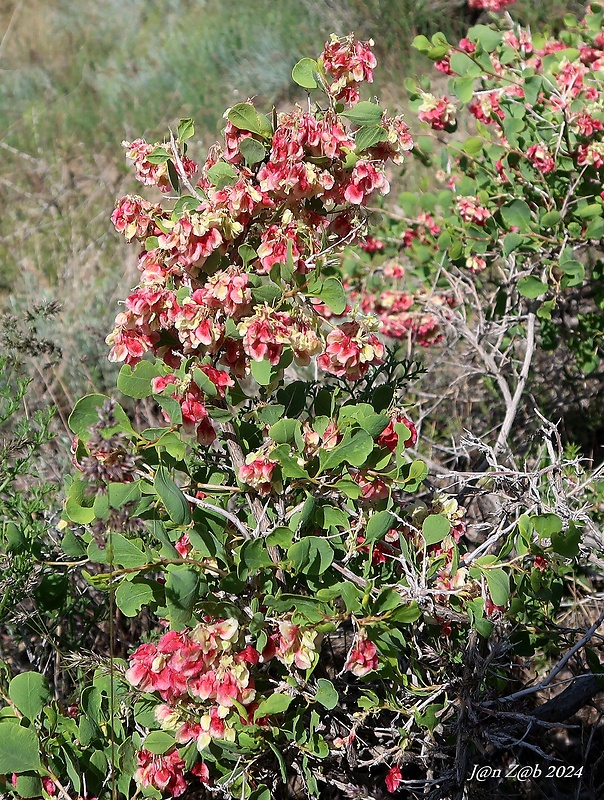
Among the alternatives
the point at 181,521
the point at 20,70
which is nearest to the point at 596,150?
the point at 181,521

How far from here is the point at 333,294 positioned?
1.38m

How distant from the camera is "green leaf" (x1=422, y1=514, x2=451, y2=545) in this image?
1472mm

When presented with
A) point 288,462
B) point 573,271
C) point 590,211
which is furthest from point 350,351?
point 590,211

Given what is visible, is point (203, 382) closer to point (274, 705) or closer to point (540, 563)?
point (274, 705)

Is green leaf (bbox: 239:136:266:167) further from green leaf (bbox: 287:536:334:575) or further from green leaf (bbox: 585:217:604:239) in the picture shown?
green leaf (bbox: 585:217:604:239)

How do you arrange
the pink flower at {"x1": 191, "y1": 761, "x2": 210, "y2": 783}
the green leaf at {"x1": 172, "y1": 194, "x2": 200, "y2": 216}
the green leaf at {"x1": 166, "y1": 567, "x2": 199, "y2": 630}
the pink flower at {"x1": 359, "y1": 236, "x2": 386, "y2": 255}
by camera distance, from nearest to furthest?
the green leaf at {"x1": 166, "y1": 567, "x2": 199, "y2": 630}, the green leaf at {"x1": 172, "y1": 194, "x2": 200, "y2": 216}, the pink flower at {"x1": 191, "y1": 761, "x2": 210, "y2": 783}, the pink flower at {"x1": 359, "y1": 236, "x2": 386, "y2": 255}

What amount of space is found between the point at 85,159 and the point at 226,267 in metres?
4.90

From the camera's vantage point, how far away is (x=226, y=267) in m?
1.49

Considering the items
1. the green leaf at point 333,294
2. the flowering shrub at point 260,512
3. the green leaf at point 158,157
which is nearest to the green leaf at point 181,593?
the flowering shrub at point 260,512

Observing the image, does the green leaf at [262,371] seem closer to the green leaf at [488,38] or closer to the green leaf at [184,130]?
the green leaf at [184,130]

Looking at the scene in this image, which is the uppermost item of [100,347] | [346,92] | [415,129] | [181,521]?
[346,92]

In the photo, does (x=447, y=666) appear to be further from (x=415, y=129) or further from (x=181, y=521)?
(x=415, y=129)

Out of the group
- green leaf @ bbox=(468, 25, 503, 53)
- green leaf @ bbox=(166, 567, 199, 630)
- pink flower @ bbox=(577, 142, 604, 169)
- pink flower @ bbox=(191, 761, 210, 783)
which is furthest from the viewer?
green leaf @ bbox=(468, 25, 503, 53)

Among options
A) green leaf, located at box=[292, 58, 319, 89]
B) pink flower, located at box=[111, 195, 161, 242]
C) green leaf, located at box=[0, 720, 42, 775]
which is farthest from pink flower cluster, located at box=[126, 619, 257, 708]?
green leaf, located at box=[292, 58, 319, 89]
